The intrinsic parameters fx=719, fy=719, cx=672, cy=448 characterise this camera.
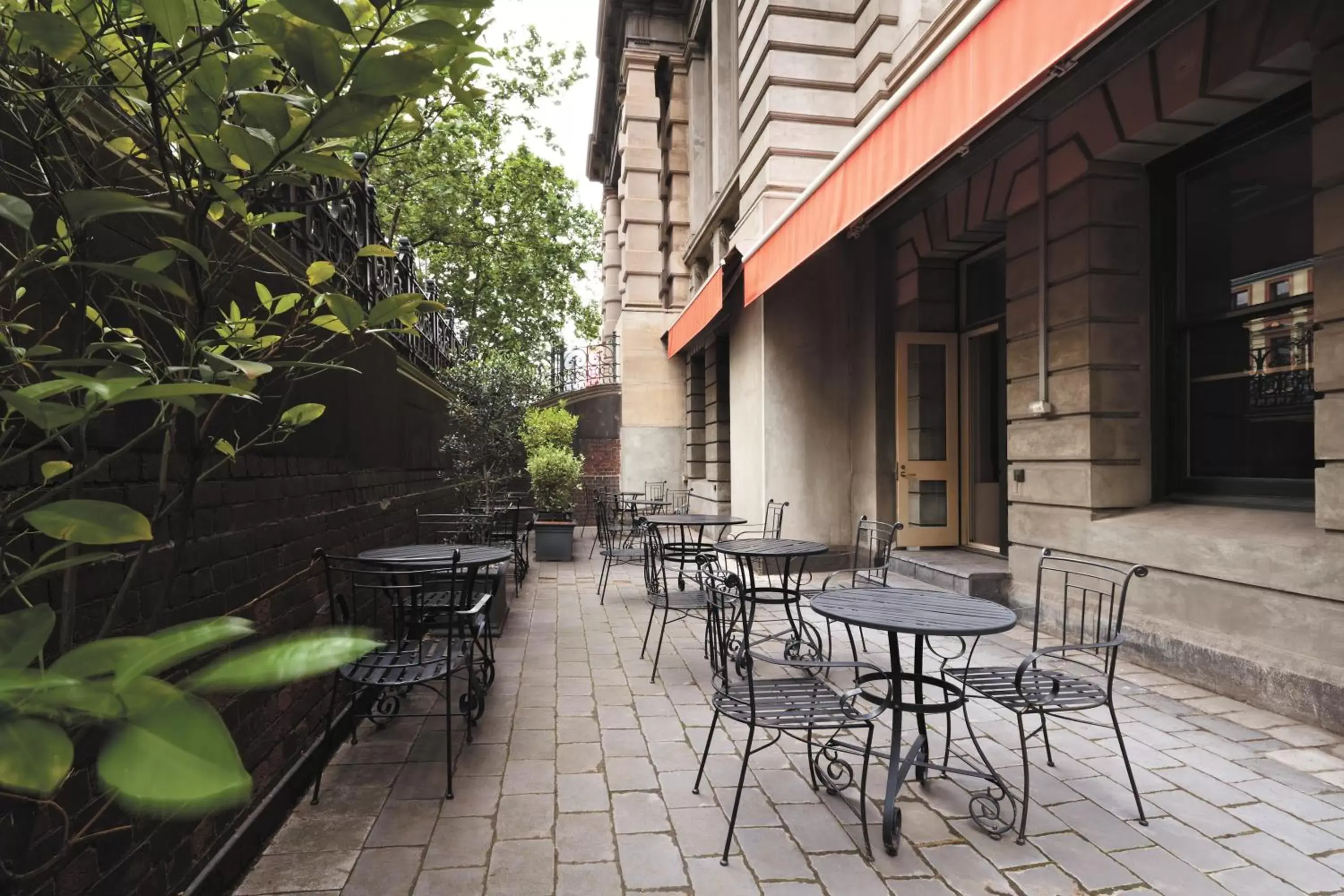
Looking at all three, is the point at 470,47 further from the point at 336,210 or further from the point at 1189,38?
the point at 1189,38

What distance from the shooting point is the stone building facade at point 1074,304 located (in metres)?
3.77

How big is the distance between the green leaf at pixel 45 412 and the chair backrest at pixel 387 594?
227 centimetres

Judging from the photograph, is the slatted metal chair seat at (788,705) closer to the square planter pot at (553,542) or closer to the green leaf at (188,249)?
the green leaf at (188,249)

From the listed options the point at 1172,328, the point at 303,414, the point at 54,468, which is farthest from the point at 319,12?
the point at 1172,328

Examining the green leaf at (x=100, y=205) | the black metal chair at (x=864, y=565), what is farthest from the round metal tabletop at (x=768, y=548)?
the green leaf at (x=100, y=205)

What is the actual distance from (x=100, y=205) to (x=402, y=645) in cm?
304

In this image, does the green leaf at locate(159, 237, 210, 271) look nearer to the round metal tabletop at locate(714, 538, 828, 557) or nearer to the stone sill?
the round metal tabletop at locate(714, 538, 828, 557)

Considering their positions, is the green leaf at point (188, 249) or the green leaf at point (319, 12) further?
the green leaf at point (188, 249)

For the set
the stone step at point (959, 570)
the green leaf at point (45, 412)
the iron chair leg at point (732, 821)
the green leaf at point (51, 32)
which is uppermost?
the green leaf at point (51, 32)

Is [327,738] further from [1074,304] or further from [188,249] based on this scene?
[1074,304]

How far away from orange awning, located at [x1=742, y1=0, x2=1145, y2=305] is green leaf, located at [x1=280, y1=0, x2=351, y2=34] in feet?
9.29

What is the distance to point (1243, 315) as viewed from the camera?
187 inches

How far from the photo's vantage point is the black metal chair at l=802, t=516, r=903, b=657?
14.9 feet

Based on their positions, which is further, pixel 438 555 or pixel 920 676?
pixel 438 555
